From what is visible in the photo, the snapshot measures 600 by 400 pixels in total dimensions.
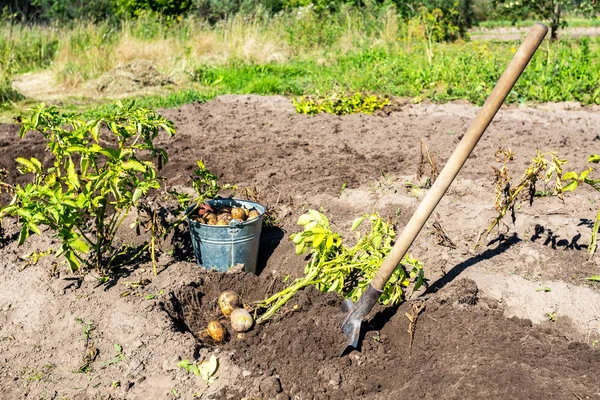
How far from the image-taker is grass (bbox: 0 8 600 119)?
8078mm

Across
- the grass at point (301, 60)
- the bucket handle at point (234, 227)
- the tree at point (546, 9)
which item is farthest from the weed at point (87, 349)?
the tree at point (546, 9)

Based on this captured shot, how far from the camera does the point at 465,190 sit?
4.49 meters

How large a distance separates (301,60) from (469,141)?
32.8 ft

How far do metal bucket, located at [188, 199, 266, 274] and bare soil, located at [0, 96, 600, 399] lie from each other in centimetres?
10

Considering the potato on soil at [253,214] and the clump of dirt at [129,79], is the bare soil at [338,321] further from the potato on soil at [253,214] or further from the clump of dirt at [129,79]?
the clump of dirt at [129,79]

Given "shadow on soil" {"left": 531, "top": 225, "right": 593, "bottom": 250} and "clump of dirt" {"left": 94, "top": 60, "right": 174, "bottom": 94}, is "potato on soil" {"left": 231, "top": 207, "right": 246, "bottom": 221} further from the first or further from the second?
"clump of dirt" {"left": 94, "top": 60, "right": 174, "bottom": 94}

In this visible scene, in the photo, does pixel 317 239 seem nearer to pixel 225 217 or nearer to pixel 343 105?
pixel 225 217

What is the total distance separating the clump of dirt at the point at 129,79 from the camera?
31.9 feet

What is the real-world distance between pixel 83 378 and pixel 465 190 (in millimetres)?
2946

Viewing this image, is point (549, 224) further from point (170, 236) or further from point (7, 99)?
point (7, 99)

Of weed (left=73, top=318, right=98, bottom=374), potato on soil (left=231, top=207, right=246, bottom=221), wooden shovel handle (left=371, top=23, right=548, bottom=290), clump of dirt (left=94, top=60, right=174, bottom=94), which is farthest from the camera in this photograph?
clump of dirt (left=94, top=60, right=174, bottom=94)

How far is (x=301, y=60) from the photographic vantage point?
1212 cm

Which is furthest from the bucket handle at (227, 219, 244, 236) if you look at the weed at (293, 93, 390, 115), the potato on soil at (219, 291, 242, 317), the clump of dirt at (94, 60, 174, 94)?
the clump of dirt at (94, 60, 174, 94)

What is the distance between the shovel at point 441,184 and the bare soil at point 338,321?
15 centimetres
